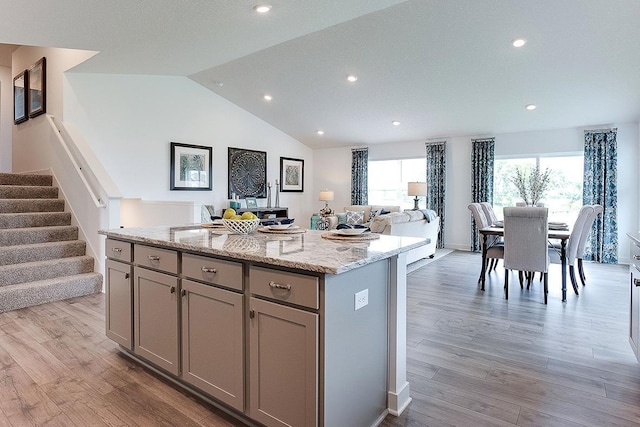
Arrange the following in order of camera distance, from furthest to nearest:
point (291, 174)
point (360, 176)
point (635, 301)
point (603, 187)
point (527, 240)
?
point (291, 174), point (360, 176), point (603, 187), point (527, 240), point (635, 301)

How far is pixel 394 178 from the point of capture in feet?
28.5

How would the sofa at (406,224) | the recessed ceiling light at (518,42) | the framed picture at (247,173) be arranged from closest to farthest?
the recessed ceiling light at (518,42) < the sofa at (406,224) < the framed picture at (247,173)

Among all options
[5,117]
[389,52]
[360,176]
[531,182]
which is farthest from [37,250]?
[531,182]

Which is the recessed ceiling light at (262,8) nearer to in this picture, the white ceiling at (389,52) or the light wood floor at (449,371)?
the white ceiling at (389,52)

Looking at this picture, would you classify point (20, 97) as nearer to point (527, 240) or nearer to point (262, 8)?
point (262, 8)

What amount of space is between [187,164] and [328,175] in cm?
372

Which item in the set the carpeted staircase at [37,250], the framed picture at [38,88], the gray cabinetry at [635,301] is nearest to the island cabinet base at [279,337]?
the gray cabinetry at [635,301]

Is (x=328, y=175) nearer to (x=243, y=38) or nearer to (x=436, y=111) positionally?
(x=436, y=111)

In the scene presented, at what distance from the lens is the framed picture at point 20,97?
6223mm

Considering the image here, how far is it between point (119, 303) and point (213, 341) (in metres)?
1.06

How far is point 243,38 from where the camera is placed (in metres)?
4.29

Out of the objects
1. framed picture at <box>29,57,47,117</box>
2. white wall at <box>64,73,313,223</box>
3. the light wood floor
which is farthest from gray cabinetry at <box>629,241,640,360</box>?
framed picture at <box>29,57,47,117</box>

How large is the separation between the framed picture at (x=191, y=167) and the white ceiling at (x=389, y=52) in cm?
124

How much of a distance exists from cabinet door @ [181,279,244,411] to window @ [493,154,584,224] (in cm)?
671
